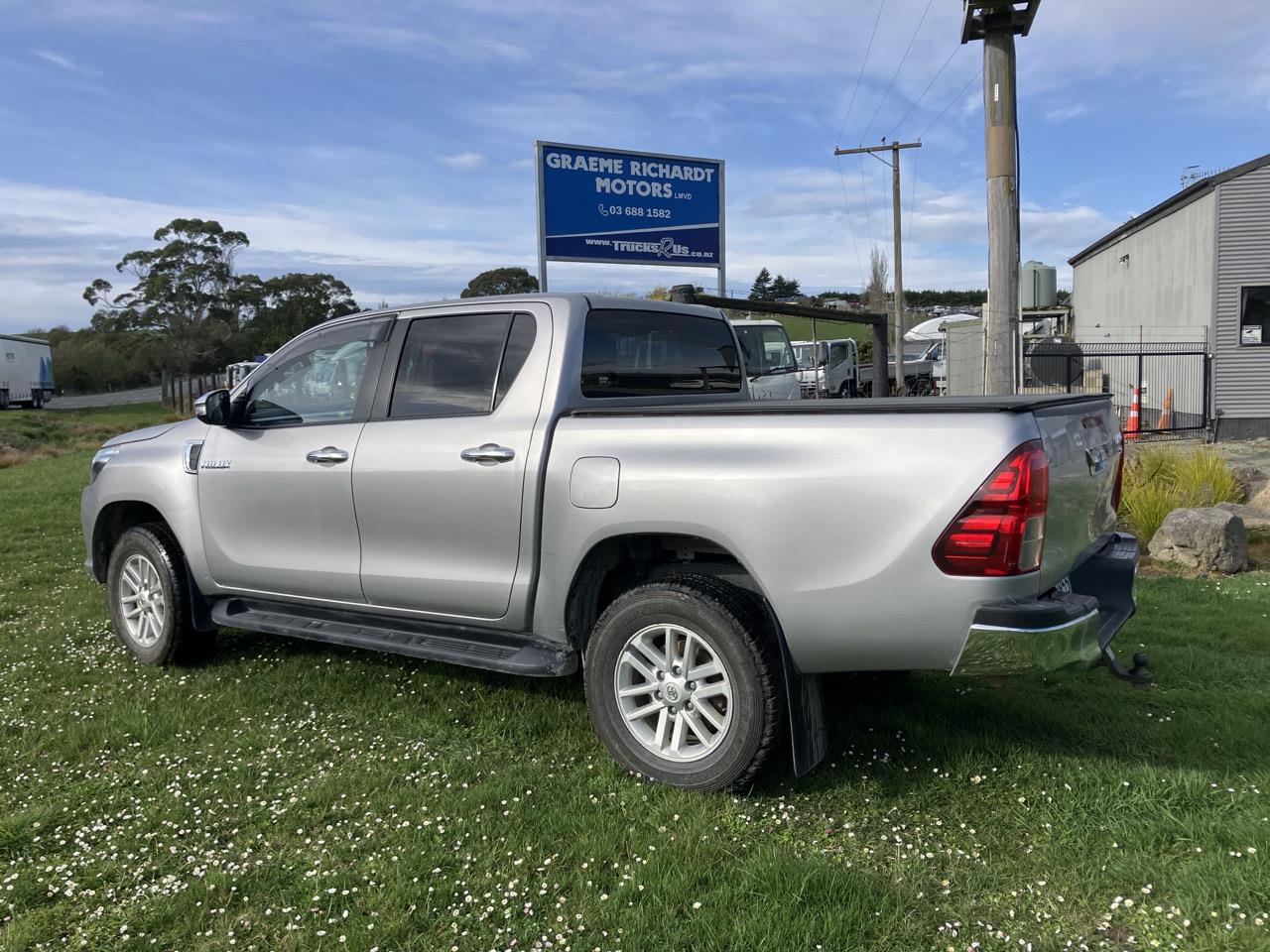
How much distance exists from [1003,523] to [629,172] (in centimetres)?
1057

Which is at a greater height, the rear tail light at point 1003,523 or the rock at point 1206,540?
the rear tail light at point 1003,523

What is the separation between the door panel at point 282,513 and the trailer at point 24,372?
4670 centimetres

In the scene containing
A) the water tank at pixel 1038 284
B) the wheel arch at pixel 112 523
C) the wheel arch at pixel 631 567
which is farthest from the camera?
the water tank at pixel 1038 284

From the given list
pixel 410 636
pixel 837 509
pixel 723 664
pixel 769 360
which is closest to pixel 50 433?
pixel 769 360

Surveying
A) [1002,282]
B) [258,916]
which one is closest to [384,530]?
[258,916]

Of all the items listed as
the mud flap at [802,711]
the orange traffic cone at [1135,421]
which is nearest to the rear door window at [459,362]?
the mud flap at [802,711]

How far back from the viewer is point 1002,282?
850cm

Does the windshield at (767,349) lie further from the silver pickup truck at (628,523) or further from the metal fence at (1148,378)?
the silver pickup truck at (628,523)

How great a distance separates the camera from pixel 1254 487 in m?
9.91

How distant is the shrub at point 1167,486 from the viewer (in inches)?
323

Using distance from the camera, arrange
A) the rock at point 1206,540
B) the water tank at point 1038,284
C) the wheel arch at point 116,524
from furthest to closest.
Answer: the water tank at point 1038,284 < the rock at point 1206,540 < the wheel arch at point 116,524

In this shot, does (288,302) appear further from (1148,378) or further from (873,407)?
(873,407)

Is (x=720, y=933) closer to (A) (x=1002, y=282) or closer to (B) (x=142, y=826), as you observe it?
(B) (x=142, y=826)

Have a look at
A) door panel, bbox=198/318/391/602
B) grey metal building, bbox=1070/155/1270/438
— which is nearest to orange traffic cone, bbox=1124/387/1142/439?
grey metal building, bbox=1070/155/1270/438
